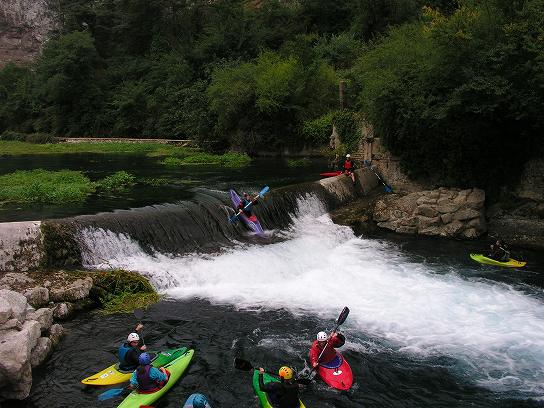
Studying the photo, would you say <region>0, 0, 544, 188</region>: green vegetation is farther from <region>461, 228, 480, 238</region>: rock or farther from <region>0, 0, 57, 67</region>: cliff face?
<region>0, 0, 57, 67</region>: cliff face

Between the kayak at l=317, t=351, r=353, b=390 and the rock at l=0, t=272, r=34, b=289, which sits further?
the rock at l=0, t=272, r=34, b=289

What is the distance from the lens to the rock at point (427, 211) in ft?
60.9

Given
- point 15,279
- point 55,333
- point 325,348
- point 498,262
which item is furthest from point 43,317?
point 498,262

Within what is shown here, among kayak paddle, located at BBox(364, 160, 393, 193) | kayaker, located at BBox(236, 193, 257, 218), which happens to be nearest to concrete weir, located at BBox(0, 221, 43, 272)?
kayaker, located at BBox(236, 193, 257, 218)

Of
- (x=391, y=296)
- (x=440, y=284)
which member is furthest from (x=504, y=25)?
(x=391, y=296)

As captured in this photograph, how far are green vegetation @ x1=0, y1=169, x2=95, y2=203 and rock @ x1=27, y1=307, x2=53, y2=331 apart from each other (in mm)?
8794

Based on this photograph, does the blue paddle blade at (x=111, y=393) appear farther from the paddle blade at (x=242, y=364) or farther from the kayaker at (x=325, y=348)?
the kayaker at (x=325, y=348)

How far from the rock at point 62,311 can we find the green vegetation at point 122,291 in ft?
2.68

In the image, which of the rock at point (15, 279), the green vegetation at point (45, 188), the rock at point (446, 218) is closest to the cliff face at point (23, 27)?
the green vegetation at point (45, 188)

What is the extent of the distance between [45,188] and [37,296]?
956 centimetres

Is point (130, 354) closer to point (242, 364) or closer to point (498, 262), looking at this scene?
point (242, 364)

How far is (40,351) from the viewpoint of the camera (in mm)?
9023

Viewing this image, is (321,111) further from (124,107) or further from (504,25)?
(124,107)

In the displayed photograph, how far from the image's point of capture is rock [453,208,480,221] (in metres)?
18.4
